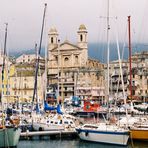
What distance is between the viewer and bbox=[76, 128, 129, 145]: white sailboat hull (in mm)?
36812

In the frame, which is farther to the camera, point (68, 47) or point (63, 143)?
point (68, 47)

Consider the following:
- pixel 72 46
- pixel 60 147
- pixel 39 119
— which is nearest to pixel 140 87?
pixel 72 46

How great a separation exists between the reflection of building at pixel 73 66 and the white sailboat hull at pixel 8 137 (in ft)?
237

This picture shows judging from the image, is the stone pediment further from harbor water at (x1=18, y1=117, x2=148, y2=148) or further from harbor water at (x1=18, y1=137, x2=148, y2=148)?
harbor water at (x1=18, y1=137, x2=148, y2=148)

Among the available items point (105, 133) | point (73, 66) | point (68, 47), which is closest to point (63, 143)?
point (105, 133)

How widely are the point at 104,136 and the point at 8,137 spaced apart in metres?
7.63

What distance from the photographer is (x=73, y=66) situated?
121188 mm

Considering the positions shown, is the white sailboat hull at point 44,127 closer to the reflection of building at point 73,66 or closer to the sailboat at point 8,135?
the sailboat at point 8,135

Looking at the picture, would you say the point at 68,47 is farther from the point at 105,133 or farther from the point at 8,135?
the point at 8,135

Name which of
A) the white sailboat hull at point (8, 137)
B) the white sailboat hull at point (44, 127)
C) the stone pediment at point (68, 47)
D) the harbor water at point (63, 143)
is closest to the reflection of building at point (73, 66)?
the stone pediment at point (68, 47)

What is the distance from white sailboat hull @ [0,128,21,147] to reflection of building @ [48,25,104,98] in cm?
7211

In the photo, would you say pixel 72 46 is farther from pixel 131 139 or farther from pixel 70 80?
pixel 131 139

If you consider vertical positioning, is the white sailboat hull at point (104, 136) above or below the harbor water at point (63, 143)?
above

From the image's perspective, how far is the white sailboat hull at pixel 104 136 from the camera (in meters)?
36.8
